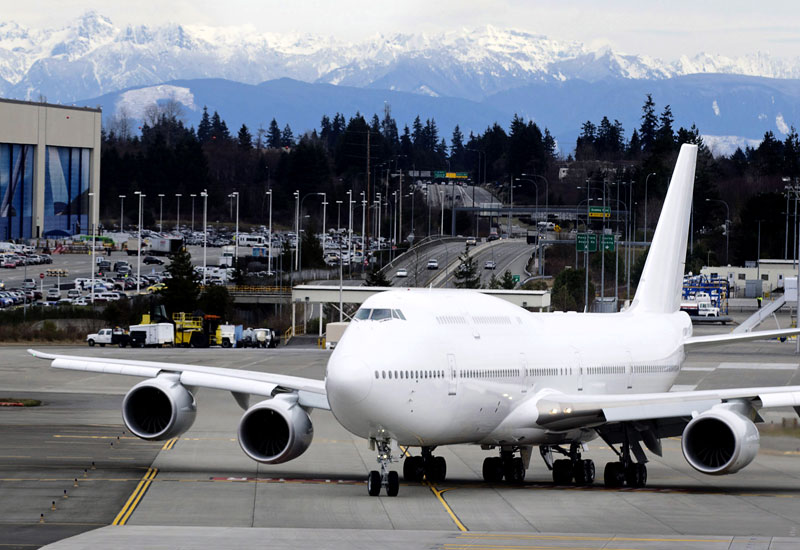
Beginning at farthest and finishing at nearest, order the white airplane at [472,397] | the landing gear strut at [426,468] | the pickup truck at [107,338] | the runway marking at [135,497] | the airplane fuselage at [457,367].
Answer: the pickup truck at [107,338]
the landing gear strut at [426,468]
the white airplane at [472,397]
the airplane fuselage at [457,367]
the runway marking at [135,497]

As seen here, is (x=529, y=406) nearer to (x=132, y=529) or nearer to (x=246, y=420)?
(x=246, y=420)

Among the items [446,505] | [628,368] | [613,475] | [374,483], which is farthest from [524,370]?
[628,368]

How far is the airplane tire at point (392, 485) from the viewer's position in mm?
31172

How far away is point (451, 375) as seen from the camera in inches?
1244

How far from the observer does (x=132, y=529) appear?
89.6 feet

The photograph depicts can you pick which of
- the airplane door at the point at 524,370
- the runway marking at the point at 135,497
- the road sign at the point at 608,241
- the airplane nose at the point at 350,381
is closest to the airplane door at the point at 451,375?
the airplane nose at the point at 350,381

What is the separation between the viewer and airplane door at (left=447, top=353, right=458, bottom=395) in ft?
103

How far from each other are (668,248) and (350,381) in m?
18.8

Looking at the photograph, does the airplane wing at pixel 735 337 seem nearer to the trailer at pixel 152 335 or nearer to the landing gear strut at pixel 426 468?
the landing gear strut at pixel 426 468

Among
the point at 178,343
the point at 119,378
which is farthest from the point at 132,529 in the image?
the point at 178,343

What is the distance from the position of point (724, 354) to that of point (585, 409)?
7004 centimetres

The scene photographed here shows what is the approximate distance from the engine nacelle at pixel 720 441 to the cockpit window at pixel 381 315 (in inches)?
301

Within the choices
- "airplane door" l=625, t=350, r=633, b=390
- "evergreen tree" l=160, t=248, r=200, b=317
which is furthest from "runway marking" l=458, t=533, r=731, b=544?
"evergreen tree" l=160, t=248, r=200, b=317

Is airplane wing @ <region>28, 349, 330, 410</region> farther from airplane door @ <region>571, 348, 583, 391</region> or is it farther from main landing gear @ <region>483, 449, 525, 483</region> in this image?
airplane door @ <region>571, 348, 583, 391</region>
